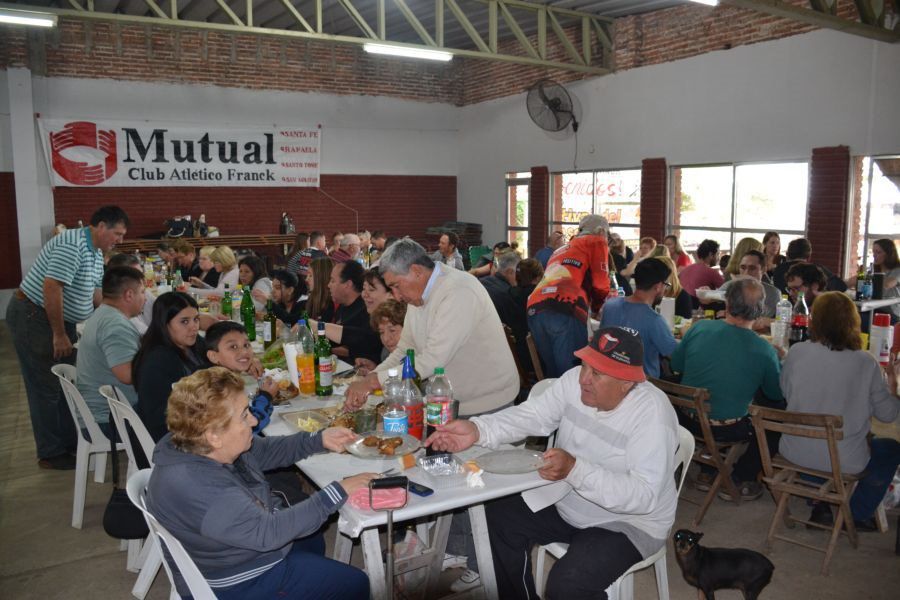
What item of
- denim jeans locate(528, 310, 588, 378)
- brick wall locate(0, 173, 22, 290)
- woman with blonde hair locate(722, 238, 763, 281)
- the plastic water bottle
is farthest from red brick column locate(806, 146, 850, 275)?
brick wall locate(0, 173, 22, 290)

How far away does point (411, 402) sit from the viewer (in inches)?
117

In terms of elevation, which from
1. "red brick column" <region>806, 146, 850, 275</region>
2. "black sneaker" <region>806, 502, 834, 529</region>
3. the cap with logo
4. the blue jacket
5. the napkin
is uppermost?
"red brick column" <region>806, 146, 850, 275</region>

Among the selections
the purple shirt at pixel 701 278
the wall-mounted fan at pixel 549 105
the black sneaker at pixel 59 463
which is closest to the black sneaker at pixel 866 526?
the purple shirt at pixel 701 278

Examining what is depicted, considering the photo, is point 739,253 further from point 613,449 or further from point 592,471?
point 592,471

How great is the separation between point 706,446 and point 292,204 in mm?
10794

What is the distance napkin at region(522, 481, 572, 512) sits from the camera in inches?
112

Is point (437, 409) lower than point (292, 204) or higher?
lower

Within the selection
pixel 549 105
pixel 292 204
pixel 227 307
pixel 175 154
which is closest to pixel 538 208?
pixel 549 105

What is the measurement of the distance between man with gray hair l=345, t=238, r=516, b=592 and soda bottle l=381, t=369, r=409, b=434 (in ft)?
0.92

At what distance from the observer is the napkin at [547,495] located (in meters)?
2.86

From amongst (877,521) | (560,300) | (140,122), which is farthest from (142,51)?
(877,521)

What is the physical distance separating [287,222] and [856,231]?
30.7 ft

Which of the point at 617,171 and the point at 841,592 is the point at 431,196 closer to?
the point at 617,171

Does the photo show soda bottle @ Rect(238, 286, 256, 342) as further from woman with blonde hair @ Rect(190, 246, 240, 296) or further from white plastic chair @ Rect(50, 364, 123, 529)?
woman with blonde hair @ Rect(190, 246, 240, 296)
